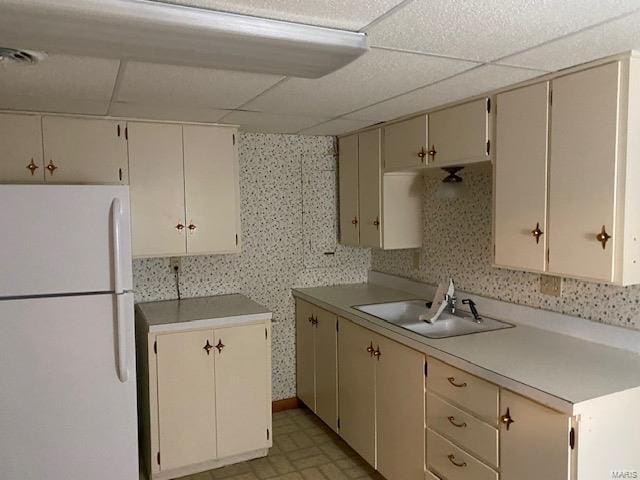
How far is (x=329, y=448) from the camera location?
3.18 metres

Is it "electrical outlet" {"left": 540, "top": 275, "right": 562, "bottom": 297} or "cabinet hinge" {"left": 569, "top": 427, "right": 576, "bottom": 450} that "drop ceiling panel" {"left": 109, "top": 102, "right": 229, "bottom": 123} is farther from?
"cabinet hinge" {"left": 569, "top": 427, "right": 576, "bottom": 450}

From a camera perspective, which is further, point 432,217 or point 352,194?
point 352,194

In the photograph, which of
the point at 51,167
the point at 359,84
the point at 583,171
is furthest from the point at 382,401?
the point at 51,167

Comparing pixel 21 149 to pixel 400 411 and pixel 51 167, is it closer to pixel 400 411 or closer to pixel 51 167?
pixel 51 167

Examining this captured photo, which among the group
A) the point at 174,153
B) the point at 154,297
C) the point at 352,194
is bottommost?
the point at 154,297

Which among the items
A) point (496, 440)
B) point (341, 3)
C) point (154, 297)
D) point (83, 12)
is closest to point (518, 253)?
point (496, 440)

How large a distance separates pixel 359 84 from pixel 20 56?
49.9 inches

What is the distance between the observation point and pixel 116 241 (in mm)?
2283

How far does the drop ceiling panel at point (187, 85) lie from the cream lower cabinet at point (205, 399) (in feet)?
4.15

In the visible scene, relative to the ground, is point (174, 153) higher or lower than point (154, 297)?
higher

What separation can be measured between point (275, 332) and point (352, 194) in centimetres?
117

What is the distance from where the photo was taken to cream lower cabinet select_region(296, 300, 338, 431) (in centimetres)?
323

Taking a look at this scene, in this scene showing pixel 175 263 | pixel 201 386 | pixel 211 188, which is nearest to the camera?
pixel 201 386

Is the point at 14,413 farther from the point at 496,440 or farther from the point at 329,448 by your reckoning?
the point at 496,440
